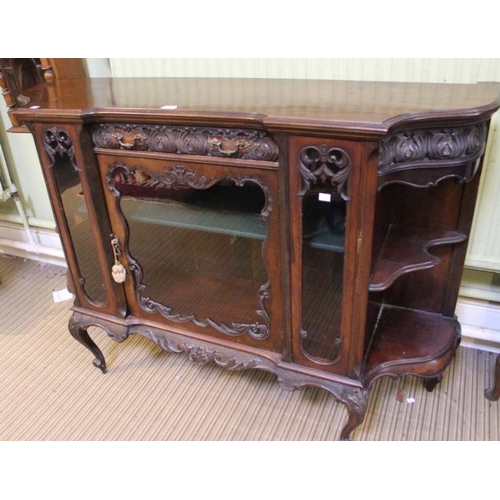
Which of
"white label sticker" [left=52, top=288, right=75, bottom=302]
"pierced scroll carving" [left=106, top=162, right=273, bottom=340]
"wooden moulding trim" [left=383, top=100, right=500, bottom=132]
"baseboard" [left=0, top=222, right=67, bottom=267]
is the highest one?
"wooden moulding trim" [left=383, top=100, right=500, bottom=132]

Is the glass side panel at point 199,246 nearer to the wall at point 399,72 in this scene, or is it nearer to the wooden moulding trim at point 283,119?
the wooden moulding trim at point 283,119

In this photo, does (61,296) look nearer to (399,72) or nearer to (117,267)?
(117,267)

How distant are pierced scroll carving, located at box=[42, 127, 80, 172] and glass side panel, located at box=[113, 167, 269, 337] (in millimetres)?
95

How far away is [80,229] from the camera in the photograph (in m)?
1.05

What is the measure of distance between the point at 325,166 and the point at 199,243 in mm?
384

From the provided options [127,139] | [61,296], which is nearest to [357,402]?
[127,139]

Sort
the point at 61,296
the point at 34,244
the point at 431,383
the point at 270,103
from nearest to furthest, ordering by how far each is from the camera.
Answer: the point at 270,103
the point at 431,383
the point at 61,296
the point at 34,244

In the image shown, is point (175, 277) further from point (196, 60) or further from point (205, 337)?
point (196, 60)

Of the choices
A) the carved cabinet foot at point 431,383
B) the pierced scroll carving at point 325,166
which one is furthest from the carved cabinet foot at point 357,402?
the pierced scroll carving at point 325,166

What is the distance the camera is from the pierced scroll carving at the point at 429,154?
2.44ft

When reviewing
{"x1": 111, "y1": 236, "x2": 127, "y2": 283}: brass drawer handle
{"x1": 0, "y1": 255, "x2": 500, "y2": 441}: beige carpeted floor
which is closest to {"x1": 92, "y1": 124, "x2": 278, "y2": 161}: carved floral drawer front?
{"x1": 111, "y1": 236, "x2": 127, "y2": 283}: brass drawer handle

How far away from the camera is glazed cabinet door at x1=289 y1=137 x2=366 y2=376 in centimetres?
74

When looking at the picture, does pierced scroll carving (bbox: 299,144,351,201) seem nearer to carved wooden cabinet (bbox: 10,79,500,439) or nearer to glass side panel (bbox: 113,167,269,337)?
carved wooden cabinet (bbox: 10,79,500,439)
